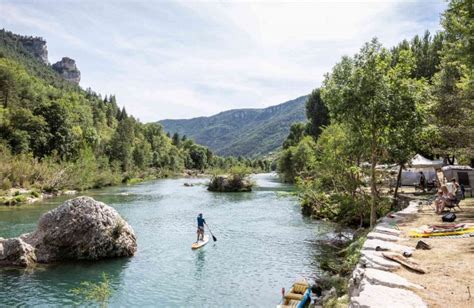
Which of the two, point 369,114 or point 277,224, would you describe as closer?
point 369,114

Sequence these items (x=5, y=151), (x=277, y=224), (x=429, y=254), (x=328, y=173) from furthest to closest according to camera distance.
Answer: (x=5, y=151) < (x=277, y=224) < (x=328, y=173) < (x=429, y=254)

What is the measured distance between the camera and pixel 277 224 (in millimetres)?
33281

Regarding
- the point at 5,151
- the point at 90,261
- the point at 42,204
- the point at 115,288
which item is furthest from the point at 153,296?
the point at 5,151

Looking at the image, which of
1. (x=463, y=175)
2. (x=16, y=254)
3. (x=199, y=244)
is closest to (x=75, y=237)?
(x=16, y=254)

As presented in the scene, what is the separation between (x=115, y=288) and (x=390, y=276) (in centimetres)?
1236

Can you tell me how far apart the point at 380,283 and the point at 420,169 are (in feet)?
113

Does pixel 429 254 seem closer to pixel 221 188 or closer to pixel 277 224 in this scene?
pixel 277 224

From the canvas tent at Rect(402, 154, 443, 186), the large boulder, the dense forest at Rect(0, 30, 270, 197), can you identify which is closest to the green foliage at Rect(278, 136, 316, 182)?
the dense forest at Rect(0, 30, 270, 197)

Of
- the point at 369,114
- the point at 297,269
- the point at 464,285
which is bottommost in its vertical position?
the point at 297,269

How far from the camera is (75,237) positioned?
2119cm

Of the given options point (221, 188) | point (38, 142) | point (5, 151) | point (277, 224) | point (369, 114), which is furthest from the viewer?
point (38, 142)

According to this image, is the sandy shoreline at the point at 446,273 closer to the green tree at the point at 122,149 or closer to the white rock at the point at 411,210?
the white rock at the point at 411,210

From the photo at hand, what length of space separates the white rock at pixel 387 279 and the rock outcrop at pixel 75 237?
1602 cm

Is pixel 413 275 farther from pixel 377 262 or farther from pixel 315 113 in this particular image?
pixel 315 113
